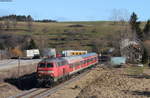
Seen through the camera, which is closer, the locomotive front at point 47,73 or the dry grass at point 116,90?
the dry grass at point 116,90

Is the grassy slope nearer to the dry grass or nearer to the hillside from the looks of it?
the hillside

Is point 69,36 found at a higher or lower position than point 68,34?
lower

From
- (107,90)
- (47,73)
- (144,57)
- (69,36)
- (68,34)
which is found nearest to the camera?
(107,90)

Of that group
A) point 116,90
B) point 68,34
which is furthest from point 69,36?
point 116,90

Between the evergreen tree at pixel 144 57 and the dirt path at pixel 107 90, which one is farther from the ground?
the dirt path at pixel 107 90

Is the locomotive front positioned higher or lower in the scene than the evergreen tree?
higher

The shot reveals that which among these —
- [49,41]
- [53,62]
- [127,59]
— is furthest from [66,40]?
A: [53,62]

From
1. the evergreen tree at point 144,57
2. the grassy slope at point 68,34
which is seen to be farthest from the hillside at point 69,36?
the evergreen tree at point 144,57

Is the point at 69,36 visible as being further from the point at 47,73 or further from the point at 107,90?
the point at 107,90

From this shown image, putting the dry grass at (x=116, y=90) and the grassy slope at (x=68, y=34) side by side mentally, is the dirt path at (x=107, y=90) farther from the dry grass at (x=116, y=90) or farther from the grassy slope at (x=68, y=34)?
the grassy slope at (x=68, y=34)

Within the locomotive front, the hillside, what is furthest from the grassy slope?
the locomotive front

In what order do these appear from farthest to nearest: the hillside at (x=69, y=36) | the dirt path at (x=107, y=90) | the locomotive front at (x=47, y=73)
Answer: the hillside at (x=69, y=36), the locomotive front at (x=47, y=73), the dirt path at (x=107, y=90)

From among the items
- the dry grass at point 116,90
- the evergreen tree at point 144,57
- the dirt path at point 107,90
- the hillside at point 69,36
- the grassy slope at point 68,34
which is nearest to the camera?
the dry grass at point 116,90

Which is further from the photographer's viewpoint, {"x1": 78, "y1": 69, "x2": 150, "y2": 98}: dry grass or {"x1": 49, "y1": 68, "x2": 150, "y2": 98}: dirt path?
{"x1": 49, "y1": 68, "x2": 150, "y2": 98}: dirt path
